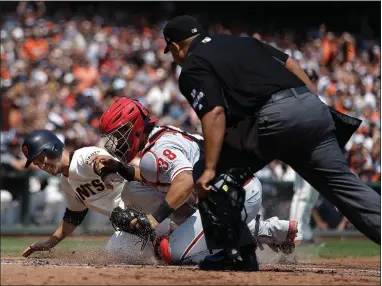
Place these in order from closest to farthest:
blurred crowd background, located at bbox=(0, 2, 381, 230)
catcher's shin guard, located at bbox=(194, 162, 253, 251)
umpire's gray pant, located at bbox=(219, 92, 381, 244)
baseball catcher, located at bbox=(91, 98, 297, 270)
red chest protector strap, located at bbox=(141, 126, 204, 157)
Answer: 1. umpire's gray pant, located at bbox=(219, 92, 381, 244)
2. catcher's shin guard, located at bbox=(194, 162, 253, 251)
3. baseball catcher, located at bbox=(91, 98, 297, 270)
4. red chest protector strap, located at bbox=(141, 126, 204, 157)
5. blurred crowd background, located at bbox=(0, 2, 381, 230)

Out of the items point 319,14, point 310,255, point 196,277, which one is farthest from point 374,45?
point 196,277

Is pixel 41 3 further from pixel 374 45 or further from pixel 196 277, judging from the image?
pixel 196 277

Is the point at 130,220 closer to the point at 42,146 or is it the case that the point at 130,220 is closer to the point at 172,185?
the point at 172,185

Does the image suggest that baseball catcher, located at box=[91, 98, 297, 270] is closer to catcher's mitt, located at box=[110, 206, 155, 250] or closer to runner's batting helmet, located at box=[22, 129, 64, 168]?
catcher's mitt, located at box=[110, 206, 155, 250]

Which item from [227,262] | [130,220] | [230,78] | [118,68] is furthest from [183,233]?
[118,68]

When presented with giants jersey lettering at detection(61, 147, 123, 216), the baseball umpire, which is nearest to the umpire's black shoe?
the baseball umpire
